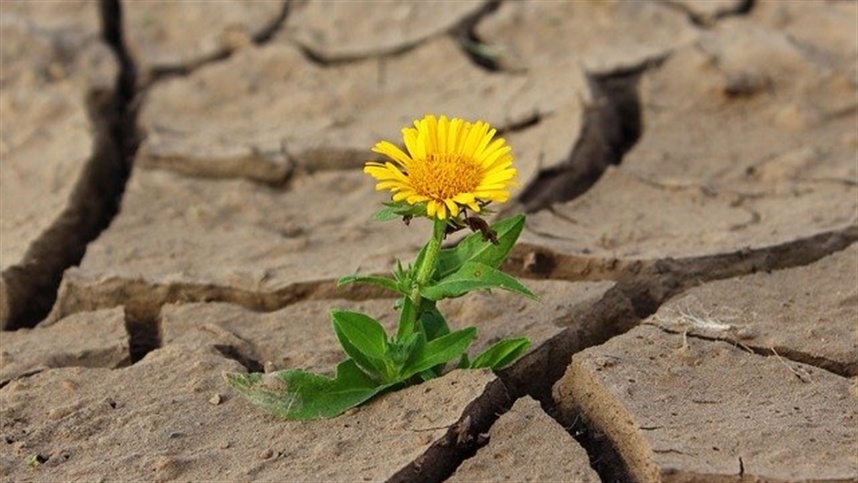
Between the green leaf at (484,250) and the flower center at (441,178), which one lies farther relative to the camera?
the green leaf at (484,250)

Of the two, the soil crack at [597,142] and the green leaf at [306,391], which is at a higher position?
the green leaf at [306,391]

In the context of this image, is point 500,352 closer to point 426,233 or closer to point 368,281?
point 368,281

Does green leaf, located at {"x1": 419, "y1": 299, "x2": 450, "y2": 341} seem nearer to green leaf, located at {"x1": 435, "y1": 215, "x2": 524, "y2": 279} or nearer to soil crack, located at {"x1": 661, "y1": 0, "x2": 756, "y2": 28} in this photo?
green leaf, located at {"x1": 435, "y1": 215, "x2": 524, "y2": 279}

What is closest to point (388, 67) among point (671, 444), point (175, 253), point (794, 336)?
point (175, 253)

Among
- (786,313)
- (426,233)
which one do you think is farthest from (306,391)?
(786,313)

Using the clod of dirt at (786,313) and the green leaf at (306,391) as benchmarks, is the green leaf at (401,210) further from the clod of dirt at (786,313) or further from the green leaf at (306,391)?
the clod of dirt at (786,313)

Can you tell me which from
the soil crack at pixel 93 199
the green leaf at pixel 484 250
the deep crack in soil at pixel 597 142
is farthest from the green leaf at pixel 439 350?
the soil crack at pixel 93 199

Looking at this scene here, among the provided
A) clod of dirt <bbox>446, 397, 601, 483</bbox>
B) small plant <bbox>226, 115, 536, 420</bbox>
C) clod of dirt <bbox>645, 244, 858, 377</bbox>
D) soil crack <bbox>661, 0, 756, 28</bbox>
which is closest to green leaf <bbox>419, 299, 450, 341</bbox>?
small plant <bbox>226, 115, 536, 420</bbox>
